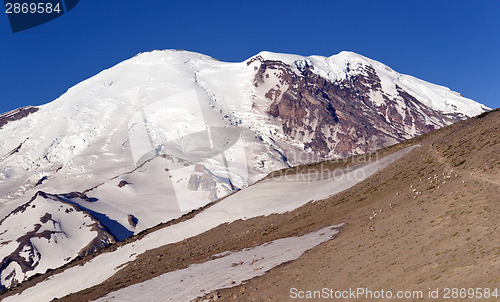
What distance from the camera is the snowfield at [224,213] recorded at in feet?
190

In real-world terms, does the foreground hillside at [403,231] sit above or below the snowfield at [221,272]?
above

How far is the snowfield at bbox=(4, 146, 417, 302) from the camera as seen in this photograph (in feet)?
190

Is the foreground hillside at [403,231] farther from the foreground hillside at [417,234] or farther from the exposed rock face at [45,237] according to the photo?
the exposed rock face at [45,237]

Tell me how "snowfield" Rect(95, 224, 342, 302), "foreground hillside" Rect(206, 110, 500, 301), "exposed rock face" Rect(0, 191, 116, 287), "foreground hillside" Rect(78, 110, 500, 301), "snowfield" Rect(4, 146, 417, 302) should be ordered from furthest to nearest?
"exposed rock face" Rect(0, 191, 116, 287) → "snowfield" Rect(4, 146, 417, 302) → "snowfield" Rect(95, 224, 342, 302) → "foreground hillside" Rect(78, 110, 500, 301) → "foreground hillside" Rect(206, 110, 500, 301)

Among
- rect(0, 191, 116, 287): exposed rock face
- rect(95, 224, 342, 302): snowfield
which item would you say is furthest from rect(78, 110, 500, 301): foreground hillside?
rect(0, 191, 116, 287): exposed rock face

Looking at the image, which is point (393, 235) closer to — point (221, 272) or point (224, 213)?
point (221, 272)

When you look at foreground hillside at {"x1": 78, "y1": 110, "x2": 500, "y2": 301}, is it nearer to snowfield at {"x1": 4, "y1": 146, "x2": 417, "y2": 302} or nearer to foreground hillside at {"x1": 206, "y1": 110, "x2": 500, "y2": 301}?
foreground hillside at {"x1": 206, "y1": 110, "x2": 500, "y2": 301}

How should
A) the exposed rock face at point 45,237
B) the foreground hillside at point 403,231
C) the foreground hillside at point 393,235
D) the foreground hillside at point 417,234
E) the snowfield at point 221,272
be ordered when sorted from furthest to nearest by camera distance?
the exposed rock face at point 45,237, the snowfield at point 221,272, the foreground hillside at point 393,235, the foreground hillside at point 403,231, the foreground hillside at point 417,234

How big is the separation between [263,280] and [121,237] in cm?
13273

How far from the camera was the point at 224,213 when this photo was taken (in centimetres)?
6775

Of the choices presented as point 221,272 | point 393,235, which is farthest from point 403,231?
point 221,272

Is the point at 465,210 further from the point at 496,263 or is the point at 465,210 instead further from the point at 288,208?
the point at 288,208

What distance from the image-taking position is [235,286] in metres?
33.4

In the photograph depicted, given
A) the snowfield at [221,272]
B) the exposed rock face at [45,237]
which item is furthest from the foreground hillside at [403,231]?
the exposed rock face at [45,237]
